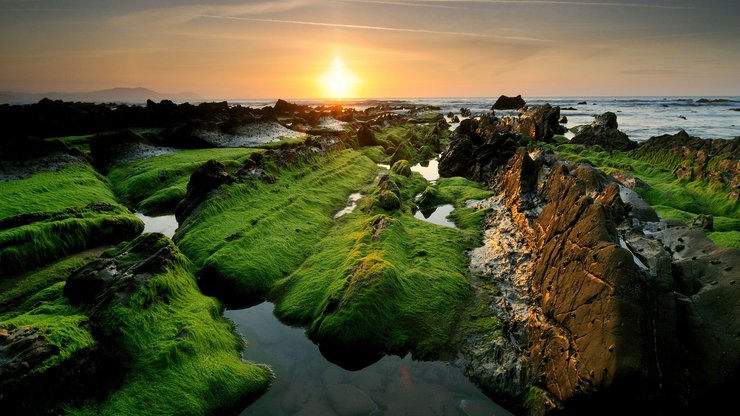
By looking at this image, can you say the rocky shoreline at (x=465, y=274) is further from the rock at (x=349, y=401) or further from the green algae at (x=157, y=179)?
the rock at (x=349, y=401)

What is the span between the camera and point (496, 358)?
9.33m

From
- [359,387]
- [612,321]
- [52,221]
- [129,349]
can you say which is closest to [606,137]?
[612,321]

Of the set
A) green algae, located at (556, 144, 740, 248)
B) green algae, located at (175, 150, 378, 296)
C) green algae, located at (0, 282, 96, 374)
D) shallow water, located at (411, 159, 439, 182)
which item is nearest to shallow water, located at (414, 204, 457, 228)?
green algae, located at (175, 150, 378, 296)

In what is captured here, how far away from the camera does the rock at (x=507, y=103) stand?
482ft

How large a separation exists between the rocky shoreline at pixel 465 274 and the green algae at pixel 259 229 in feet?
0.29

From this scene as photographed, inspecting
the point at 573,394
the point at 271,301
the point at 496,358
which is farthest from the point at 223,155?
the point at 573,394

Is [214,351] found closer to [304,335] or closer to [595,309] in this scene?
[304,335]

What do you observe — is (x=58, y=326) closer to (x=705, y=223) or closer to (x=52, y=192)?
(x=52, y=192)

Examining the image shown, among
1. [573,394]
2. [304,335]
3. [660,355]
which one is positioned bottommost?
[304,335]

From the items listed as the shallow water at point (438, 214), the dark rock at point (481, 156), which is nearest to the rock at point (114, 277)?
the shallow water at point (438, 214)

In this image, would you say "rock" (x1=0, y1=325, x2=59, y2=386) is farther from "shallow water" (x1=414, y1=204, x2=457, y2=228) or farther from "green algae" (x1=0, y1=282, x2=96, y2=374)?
"shallow water" (x1=414, y1=204, x2=457, y2=228)

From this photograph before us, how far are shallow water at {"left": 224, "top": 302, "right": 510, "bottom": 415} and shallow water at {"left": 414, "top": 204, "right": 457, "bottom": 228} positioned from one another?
1150 centimetres

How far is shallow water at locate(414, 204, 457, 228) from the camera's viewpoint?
20531 mm

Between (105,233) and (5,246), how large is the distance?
3.62m
